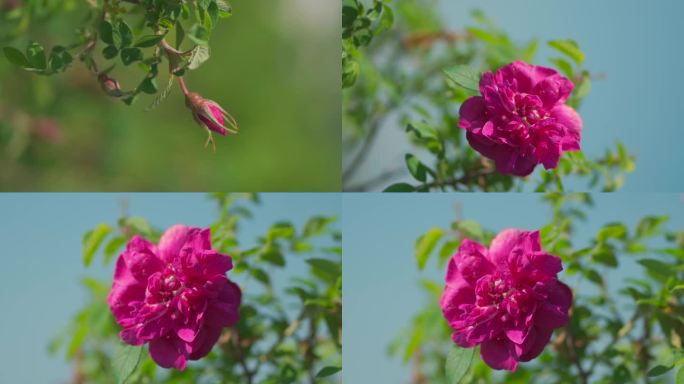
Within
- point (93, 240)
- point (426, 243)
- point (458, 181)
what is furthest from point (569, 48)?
point (93, 240)

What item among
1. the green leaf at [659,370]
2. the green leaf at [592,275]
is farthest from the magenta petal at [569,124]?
the green leaf at [659,370]

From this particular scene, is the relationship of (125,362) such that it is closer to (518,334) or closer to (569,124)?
(518,334)

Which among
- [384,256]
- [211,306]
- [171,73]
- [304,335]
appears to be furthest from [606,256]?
[171,73]

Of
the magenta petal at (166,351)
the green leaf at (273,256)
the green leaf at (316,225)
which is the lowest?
the magenta petal at (166,351)

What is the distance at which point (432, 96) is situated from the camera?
1.47 m

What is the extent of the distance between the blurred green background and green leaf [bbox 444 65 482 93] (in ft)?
2.23

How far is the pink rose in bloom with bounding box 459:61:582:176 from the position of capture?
45.3 inches

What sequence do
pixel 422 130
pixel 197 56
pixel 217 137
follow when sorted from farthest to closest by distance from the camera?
pixel 217 137
pixel 422 130
pixel 197 56

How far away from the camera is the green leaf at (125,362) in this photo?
119 centimetres

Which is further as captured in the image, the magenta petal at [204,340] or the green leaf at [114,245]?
the green leaf at [114,245]

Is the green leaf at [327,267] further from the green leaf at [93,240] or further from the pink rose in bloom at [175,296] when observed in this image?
the green leaf at [93,240]

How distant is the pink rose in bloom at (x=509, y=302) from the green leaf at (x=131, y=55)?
0.51 metres

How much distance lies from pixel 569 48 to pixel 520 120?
0.22 metres

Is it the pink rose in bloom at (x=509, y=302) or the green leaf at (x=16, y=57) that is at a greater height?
the green leaf at (x=16, y=57)
